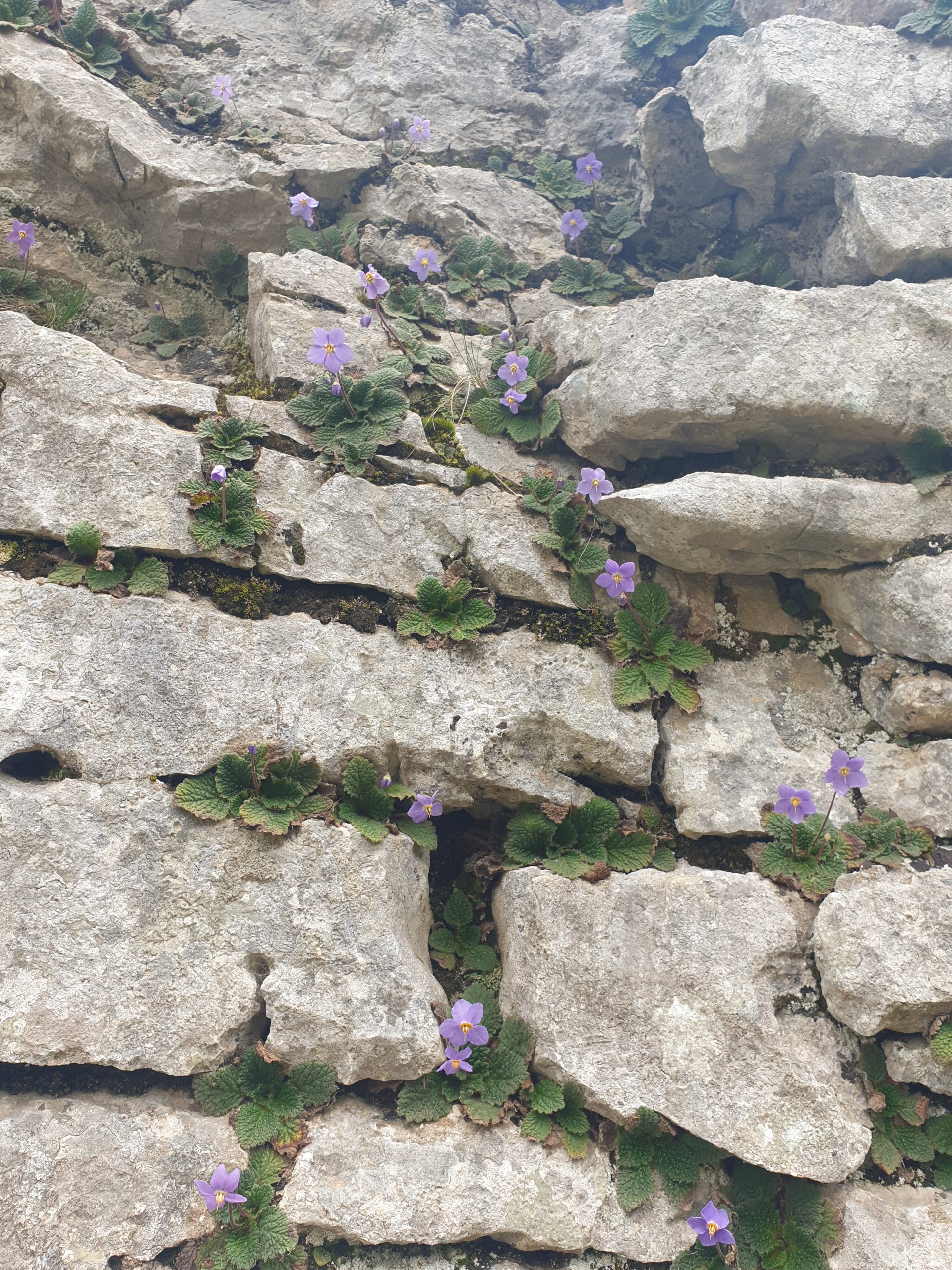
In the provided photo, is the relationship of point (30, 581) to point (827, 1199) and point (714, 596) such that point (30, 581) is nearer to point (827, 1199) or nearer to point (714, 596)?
point (714, 596)

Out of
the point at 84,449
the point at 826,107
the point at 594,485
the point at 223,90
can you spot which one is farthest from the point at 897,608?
the point at 223,90

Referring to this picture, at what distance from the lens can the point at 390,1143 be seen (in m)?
3.58

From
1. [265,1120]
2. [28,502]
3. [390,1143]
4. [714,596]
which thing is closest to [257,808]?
[265,1120]

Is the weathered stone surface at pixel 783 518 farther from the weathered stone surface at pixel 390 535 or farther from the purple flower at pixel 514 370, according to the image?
the purple flower at pixel 514 370

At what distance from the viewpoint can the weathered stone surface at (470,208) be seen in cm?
677

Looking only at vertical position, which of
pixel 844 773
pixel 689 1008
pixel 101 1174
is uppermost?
pixel 844 773

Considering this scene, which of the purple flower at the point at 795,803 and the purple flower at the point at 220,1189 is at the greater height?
the purple flower at the point at 795,803

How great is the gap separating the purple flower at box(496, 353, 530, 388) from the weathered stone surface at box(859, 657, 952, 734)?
2.94 meters

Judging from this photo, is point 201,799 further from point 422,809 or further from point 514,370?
point 514,370

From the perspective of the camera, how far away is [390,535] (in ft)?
16.1

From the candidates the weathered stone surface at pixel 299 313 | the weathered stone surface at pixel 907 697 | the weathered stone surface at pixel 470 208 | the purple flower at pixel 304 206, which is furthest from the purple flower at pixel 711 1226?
the purple flower at pixel 304 206

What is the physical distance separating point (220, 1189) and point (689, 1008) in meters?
2.19

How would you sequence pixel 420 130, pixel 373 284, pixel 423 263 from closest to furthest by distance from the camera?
pixel 373 284 < pixel 423 263 < pixel 420 130

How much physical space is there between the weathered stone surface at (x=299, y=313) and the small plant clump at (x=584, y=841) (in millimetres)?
3273
